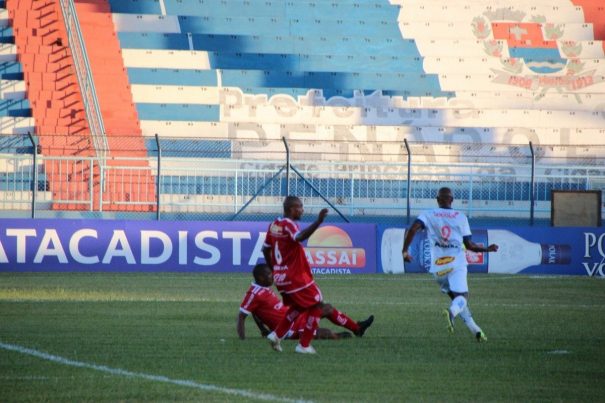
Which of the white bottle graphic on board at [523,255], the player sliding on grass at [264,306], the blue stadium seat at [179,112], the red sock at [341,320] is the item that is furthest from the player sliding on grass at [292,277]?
the blue stadium seat at [179,112]

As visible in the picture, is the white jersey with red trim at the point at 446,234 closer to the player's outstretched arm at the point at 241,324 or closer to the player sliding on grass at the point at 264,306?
the player sliding on grass at the point at 264,306

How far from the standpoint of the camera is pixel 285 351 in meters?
11.8

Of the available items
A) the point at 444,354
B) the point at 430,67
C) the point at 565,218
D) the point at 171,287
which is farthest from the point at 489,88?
the point at 444,354

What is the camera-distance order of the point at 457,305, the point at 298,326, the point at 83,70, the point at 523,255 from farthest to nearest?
the point at 83,70 < the point at 523,255 < the point at 457,305 < the point at 298,326

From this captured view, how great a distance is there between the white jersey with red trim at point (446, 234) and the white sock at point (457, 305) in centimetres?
43

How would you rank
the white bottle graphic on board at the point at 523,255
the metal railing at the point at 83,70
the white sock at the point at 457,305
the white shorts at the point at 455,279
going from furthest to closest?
the metal railing at the point at 83,70 → the white bottle graphic on board at the point at 523,255 → the white shorts at the point at 455,279 → the white sock at the point at 457,305

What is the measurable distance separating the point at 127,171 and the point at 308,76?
8.73 metres

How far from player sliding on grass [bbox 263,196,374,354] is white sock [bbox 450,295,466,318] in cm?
191

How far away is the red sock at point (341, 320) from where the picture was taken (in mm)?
12262

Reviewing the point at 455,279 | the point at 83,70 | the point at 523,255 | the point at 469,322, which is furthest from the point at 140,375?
the point at 83,70

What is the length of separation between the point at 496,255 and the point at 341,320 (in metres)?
13.7

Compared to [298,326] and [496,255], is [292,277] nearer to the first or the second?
[298,326]

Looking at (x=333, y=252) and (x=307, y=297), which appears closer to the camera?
(x=307, y=297)

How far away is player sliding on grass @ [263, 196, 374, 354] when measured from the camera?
37.8 feet
